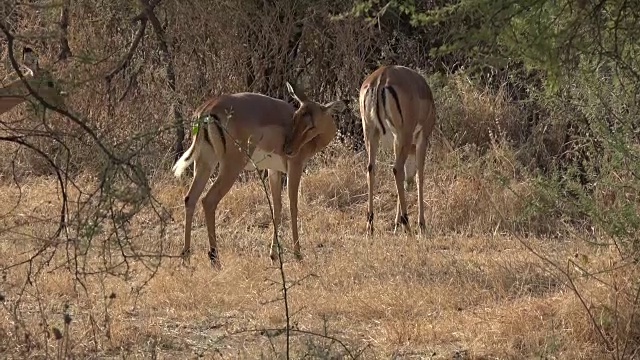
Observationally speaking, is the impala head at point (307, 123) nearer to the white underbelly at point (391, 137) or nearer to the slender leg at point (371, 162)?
the slender leg at point (371, 162)

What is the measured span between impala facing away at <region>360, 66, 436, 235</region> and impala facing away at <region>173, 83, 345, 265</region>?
1273 mm

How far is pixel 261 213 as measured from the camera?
998 centimetres

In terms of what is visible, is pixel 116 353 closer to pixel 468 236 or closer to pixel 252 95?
pixel 252 95

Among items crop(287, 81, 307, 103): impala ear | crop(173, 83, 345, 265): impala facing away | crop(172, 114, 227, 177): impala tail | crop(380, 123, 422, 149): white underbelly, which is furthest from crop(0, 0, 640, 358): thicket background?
crop(287, 81, 307, 103): impala ear

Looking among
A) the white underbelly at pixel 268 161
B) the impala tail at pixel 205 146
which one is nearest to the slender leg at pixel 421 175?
the white underbelly at pixel 268 161

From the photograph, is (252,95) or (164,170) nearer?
(252,95)

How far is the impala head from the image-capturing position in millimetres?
8508

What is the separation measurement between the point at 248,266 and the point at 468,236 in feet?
7.70

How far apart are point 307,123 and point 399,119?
5.76 feet

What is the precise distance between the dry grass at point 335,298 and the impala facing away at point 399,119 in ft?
1.67

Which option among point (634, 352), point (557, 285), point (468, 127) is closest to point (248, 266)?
point (557, 285)

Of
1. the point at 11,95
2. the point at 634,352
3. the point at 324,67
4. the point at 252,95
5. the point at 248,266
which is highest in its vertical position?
the point at 324,67

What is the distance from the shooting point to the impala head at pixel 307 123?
27.9 ft

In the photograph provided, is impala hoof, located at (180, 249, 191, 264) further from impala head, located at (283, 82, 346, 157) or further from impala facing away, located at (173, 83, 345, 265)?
impala head, located at (283, 82, 346, 157)
